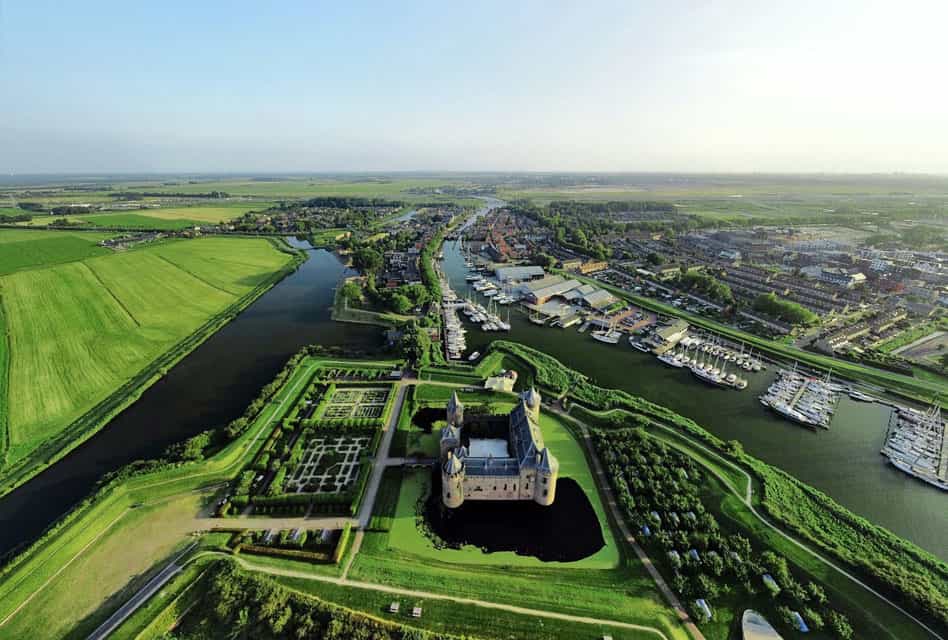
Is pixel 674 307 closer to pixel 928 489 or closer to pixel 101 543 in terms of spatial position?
pixel 928 489

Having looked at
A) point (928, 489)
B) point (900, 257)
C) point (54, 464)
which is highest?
point (900, 257)

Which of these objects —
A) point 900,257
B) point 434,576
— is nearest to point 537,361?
point 434,576

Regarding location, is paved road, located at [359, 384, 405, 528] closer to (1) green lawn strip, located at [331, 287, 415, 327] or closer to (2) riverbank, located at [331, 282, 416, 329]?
(2) riverbank, located at [331, 282, 416, 329]

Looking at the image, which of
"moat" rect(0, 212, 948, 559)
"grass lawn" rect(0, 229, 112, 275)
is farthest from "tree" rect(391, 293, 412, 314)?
"grass lawn" rect(0, 229, 112, 275)

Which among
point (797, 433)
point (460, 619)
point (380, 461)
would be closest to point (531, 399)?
point (380, 461)

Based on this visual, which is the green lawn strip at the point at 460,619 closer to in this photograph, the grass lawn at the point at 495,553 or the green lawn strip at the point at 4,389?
the grass lawn at the point at 495,553
